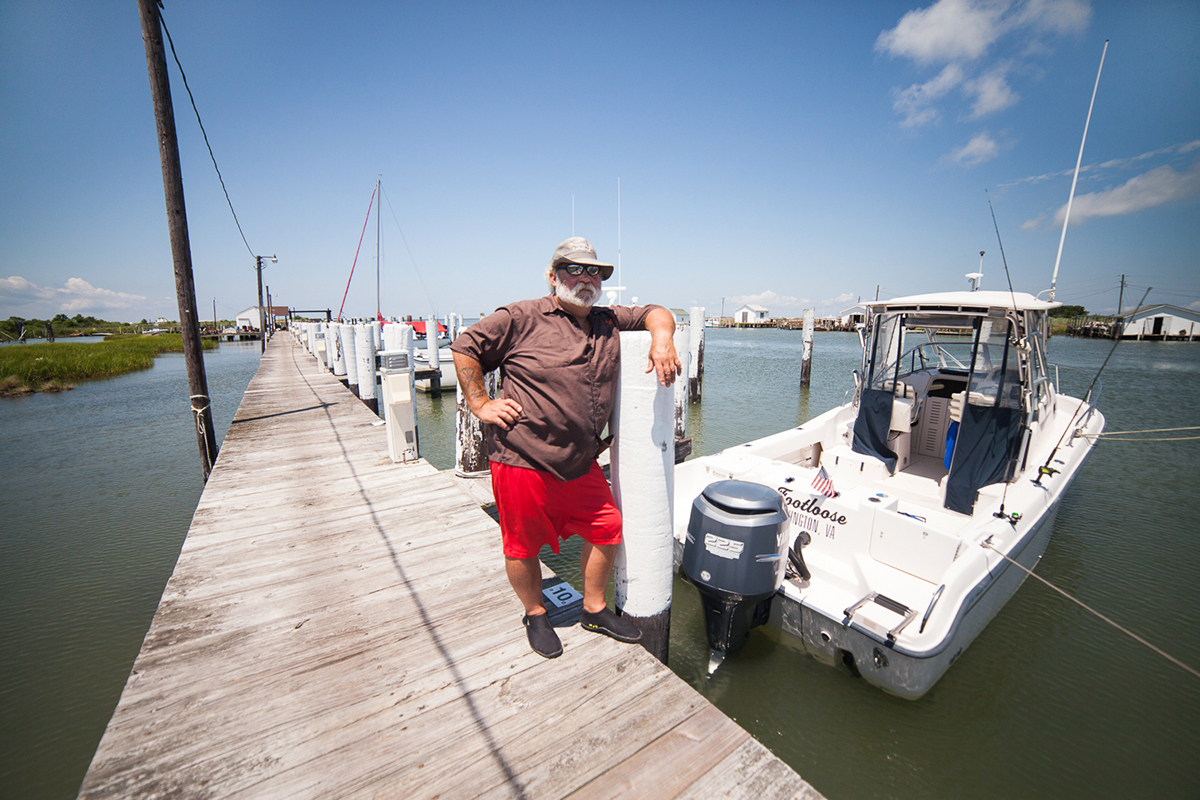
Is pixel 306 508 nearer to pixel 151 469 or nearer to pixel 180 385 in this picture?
pixel 151 469

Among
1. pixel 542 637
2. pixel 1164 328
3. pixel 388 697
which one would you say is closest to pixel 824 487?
pixel 542 637

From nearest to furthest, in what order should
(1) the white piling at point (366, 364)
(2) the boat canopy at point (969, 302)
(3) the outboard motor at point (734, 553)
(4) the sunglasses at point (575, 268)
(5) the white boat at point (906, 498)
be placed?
(4) the sunglasses at point (575, 268) < (3) the outboard motor at point (734, 553) < (5) the white boat at point (906, 498) < (2) the boat canopy at point (969, 302) < (1) the white piling at point (366, 364)

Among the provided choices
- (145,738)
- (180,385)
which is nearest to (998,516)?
(145,738)

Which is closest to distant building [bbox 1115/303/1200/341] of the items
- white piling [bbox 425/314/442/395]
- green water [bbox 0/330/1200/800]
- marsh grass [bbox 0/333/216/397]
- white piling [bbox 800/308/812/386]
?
white piling [bbox 800/308/812/386]

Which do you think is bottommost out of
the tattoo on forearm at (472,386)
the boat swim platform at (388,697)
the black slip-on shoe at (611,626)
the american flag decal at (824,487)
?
the boat swim platform at (388,697)

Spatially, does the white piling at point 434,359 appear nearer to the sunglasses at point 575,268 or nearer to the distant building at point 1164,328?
the sunglasses at point 575,268

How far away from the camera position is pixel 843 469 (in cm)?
573

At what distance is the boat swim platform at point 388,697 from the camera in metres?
Result: 1.66

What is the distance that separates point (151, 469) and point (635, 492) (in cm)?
1003

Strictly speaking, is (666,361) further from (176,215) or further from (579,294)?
(176,215)

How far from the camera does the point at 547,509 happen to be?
7.00ft

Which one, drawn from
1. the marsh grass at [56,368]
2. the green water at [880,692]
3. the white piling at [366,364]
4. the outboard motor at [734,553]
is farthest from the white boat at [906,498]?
the marsh grass at [56,368]

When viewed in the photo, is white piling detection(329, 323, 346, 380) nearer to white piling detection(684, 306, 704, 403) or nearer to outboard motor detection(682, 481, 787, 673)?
white piling detection(684, 306, 704, 403)

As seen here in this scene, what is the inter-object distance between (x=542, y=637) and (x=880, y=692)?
8.73 feet
